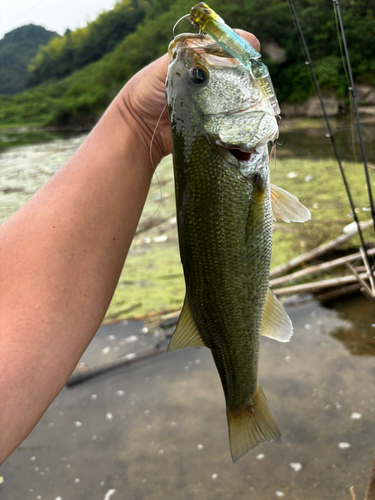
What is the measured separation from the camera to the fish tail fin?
1.50 meters

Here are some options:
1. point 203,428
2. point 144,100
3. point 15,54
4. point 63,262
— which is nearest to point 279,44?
point 15,54

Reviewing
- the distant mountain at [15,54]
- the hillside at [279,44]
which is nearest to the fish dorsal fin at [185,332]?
the hillside at [279,44]

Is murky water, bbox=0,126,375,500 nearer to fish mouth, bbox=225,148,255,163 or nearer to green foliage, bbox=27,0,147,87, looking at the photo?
fish mouth, bbox=225,148,255,163

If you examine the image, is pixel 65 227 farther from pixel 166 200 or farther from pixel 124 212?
pixel 166 200

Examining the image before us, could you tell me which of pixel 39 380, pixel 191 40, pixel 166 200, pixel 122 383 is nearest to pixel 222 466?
pixel 122 383

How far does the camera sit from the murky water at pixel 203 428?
270 cm

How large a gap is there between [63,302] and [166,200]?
23.9 ft

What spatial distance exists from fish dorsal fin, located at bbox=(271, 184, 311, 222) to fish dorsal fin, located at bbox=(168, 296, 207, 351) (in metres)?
0.42

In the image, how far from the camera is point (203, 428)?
3.13 metres

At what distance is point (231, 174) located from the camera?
1.18m

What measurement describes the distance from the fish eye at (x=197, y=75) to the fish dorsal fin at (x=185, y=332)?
0.68 m

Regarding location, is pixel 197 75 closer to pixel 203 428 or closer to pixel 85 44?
pixel 203 428

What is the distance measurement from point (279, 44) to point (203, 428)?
16.7 meters

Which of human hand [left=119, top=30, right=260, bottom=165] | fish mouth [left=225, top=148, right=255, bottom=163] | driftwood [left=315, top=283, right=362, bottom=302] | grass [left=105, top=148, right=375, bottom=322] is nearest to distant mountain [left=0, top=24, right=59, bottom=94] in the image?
grass [left=105, top=148, right=375, bottom=322]
